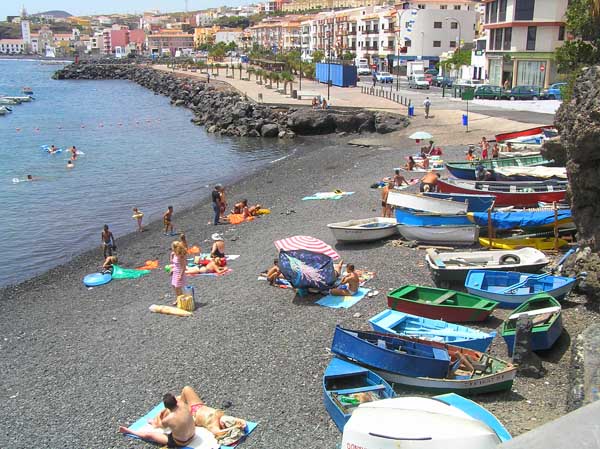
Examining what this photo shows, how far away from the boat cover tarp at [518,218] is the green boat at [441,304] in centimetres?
471

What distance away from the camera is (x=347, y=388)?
33.3 feet

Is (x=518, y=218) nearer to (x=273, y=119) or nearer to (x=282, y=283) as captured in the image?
(x=282, y=283)

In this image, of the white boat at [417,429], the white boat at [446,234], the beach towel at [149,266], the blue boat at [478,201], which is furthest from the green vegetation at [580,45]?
the white boat at [417,429]

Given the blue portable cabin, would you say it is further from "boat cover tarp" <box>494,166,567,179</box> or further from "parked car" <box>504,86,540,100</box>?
"boat cover tarp" <box>494,166,567,179</box>

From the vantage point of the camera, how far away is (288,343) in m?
12.3

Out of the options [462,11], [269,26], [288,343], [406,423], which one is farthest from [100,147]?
[269,26]

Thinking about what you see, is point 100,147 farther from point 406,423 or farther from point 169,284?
point 406,423

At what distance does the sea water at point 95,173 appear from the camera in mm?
24734

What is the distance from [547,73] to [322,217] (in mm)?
38532

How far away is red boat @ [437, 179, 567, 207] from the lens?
20109 millimetres

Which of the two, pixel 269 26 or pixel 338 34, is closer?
pixel 338 34

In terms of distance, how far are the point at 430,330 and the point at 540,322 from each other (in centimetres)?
204

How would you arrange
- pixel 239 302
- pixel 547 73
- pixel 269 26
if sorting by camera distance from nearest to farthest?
1. pixel 239 302
2. pixel 547 73
3. pixel 269 26

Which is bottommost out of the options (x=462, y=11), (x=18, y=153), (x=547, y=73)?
(x=18, y=153)
